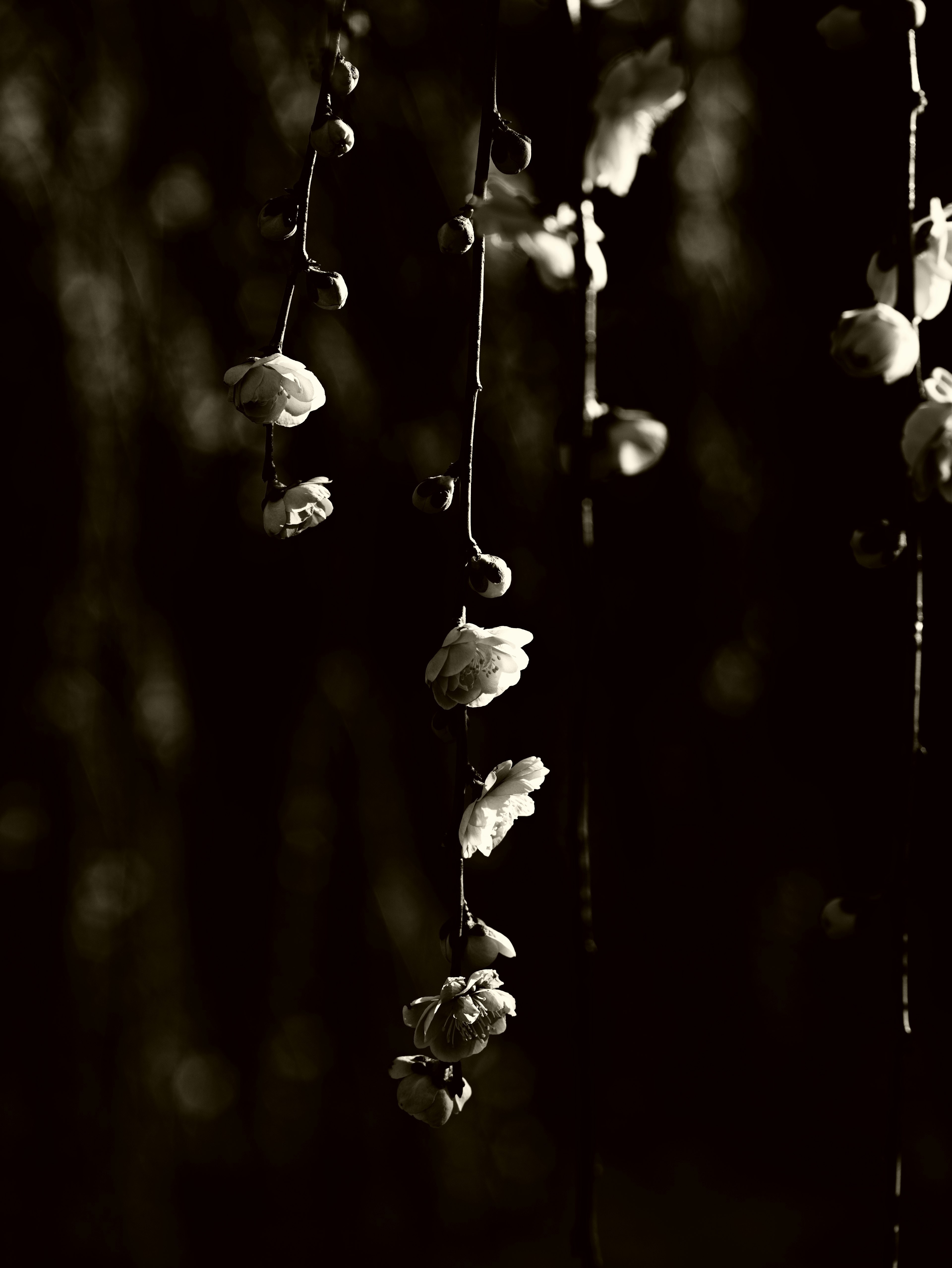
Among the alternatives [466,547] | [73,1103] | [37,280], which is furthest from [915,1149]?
[37,280]

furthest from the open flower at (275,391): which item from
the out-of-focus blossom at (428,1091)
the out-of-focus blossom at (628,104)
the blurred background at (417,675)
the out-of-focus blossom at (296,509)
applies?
the blurred background at (417,675)

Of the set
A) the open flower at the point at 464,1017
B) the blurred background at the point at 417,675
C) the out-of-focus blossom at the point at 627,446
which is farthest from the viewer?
the blurred background at the point at 417,675

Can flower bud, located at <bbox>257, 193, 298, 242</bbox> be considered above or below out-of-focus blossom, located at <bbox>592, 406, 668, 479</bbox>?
above

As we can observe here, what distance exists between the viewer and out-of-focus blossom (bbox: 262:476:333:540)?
1.42 feet

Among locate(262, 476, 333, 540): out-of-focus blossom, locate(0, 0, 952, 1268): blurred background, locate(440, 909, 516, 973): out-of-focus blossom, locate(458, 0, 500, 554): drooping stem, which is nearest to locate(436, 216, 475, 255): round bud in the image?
locate(458, 0, 500, 554): drooping stem

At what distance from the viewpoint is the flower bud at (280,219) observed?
0.43 m

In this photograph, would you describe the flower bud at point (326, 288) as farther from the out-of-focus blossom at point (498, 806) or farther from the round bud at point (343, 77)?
the out-of-focus blossom at point (498, 806)

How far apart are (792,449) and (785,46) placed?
21.1 inches

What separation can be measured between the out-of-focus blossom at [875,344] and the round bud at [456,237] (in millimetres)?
146

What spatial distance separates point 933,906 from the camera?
1.39 meters

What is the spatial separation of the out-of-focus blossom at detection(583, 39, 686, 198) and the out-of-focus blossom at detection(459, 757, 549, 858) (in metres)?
0.22

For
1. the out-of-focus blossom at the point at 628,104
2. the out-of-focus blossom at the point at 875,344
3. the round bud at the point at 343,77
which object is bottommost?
the out-of-focus blossom at the point at 875,344

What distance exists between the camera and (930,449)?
31 cm

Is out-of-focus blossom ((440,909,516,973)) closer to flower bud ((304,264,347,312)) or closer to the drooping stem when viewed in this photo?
the drooping stem
